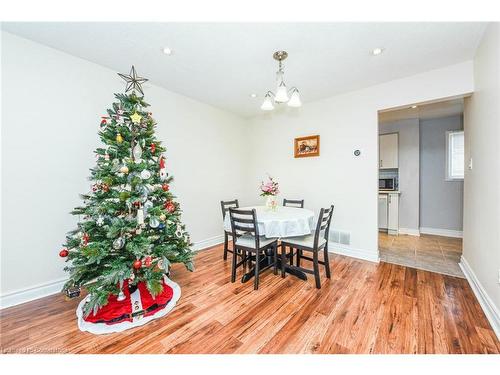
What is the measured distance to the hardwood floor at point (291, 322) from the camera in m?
1.44

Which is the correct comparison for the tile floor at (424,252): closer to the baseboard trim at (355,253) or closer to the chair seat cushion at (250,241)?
the baseboard trim at (355,253)

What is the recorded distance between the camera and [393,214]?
4441mm

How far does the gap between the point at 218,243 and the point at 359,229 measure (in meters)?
2.49

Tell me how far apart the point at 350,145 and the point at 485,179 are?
5.14 ft

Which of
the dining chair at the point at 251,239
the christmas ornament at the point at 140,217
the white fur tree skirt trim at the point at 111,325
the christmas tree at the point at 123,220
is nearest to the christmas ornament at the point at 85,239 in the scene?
the christmas tree at the point at 123,220

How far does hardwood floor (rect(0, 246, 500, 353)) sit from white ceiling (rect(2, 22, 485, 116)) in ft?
8.48

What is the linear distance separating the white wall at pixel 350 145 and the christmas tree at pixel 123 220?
2.52m

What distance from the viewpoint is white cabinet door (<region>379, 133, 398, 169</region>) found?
4.58 metres

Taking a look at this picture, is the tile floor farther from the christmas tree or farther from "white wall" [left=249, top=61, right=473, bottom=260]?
the christmas tree

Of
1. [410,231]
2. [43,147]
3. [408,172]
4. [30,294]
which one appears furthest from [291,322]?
[408,172]

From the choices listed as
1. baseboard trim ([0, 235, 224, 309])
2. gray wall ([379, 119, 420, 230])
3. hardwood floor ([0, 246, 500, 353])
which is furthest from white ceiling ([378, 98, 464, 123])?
baseboard trim ([0, 235, 224, 309])

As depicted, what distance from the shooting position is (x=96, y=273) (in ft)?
6.22
